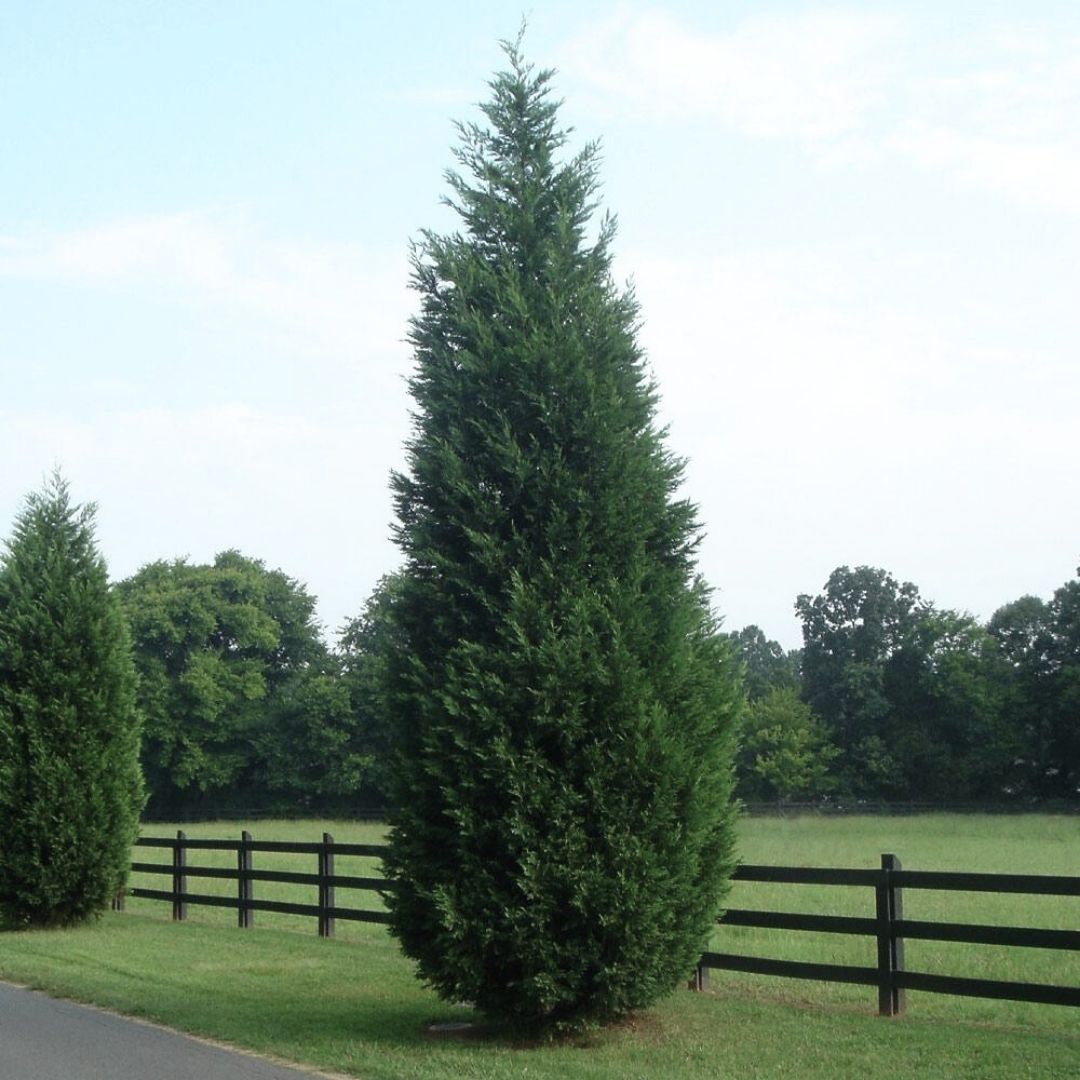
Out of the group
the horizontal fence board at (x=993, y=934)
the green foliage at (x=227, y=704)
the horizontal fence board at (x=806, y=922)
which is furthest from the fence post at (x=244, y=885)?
the green foliage at (x=227, y=704)

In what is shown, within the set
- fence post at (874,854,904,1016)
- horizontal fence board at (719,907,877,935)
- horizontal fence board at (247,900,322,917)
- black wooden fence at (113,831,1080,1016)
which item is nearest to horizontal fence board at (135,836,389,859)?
horizontal fence board at (247,900,322,917)

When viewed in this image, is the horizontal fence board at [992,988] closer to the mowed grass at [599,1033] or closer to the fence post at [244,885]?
the mowed grass at [599,1033]

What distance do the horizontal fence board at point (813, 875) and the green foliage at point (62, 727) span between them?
9888 mm

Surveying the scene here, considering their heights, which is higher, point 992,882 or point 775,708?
point 775,708

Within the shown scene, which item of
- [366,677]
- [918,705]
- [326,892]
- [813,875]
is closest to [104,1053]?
[813,875]

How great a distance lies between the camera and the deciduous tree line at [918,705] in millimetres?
63844

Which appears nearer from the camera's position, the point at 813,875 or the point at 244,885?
the point at 813,875

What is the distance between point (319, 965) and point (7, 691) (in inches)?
266

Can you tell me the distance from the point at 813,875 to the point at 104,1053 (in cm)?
557

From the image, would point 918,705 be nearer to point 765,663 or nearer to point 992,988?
point 765,663

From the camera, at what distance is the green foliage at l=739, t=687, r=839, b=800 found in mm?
66500

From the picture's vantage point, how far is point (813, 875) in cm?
1098

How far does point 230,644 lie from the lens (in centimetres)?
7031

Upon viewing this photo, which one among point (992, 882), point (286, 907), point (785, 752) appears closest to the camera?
point (992, 882)
